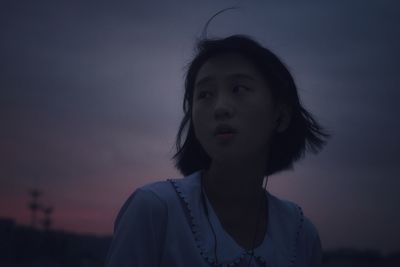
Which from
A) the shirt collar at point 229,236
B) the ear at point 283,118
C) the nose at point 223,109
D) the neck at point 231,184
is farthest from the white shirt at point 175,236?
the ear at point 283,118

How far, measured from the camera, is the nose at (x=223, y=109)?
2.53m

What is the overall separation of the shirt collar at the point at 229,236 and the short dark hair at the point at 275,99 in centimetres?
39

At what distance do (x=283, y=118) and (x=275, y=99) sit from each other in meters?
0.23

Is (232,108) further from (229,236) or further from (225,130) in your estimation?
(229,236)

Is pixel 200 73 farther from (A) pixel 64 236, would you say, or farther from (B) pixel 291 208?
(A) pixel 64 236

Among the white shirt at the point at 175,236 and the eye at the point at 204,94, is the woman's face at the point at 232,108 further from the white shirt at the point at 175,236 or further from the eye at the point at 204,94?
the white shirt at the point at 175,236

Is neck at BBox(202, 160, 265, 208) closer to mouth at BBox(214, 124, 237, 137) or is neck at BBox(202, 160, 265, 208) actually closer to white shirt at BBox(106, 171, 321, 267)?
white shirt at BBox(106, 171, 321, 267)

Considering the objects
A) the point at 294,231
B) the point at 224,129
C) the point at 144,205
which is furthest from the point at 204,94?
the point at 294,231

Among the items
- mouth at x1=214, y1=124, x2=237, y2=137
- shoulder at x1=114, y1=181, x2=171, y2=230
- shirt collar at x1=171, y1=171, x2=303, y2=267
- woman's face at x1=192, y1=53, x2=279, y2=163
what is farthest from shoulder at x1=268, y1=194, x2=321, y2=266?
shoulder at x1=114, y1=181, x2=171, y2=230

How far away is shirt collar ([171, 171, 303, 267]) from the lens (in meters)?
2.38

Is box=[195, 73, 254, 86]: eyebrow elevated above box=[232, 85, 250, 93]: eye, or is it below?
above

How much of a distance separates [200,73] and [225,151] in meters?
0.52

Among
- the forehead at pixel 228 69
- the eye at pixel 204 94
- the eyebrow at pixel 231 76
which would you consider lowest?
the eye at pixel 204 94

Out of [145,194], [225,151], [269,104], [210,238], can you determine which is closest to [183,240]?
[210,238]
